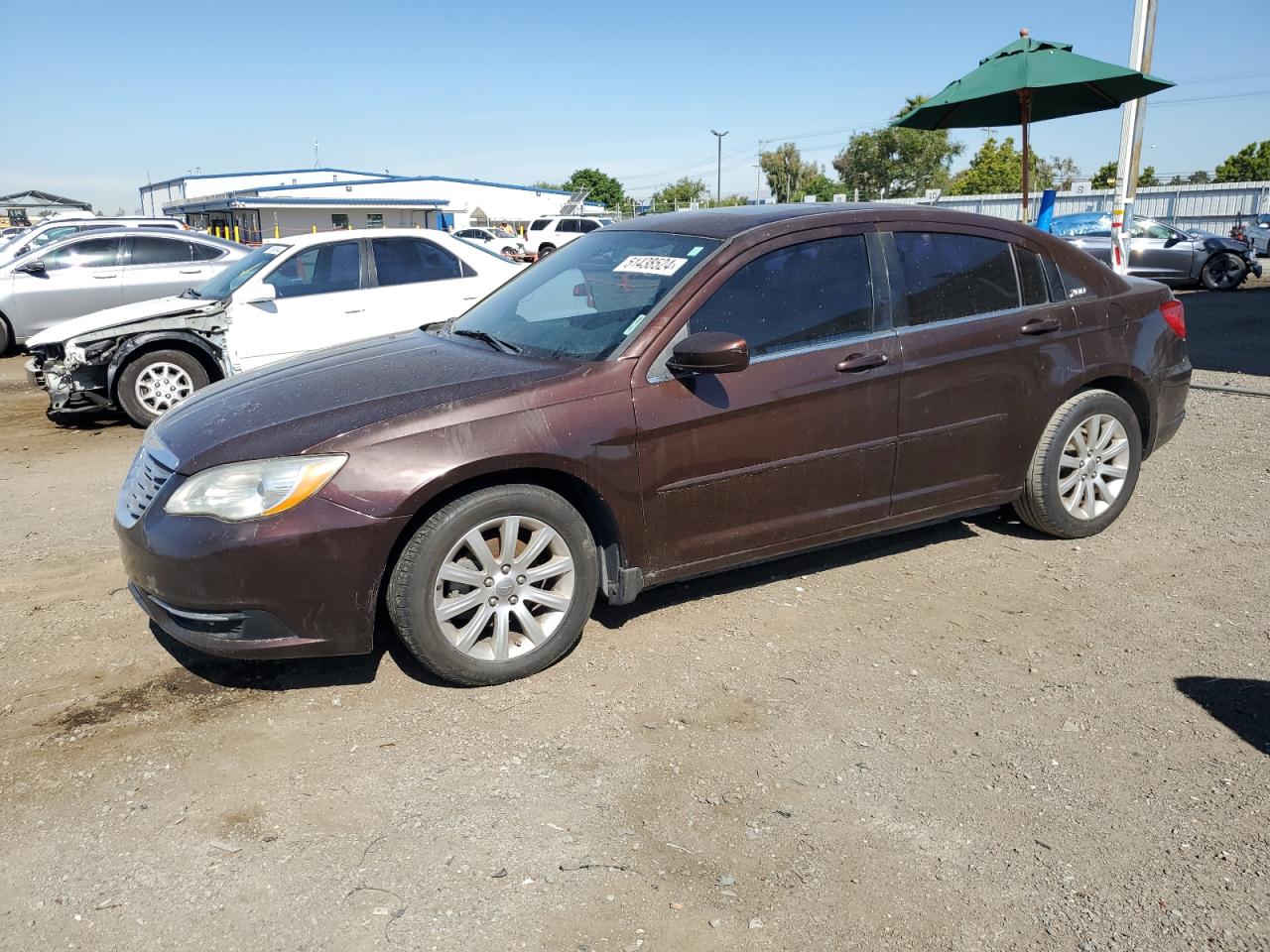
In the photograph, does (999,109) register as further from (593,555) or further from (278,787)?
(278,787)

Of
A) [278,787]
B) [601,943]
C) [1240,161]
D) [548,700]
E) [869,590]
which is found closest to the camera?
[601,943]

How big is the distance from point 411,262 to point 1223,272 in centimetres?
1677

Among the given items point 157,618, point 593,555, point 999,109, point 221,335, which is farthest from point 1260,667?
point 999,109

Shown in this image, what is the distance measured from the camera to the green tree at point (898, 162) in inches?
2501

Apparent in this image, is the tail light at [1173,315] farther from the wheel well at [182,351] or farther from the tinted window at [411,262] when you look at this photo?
the wheel well at [182,351]

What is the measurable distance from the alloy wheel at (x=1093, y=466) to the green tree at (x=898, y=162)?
203 ft

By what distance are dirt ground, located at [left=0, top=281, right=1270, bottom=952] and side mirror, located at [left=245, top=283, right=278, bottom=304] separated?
12.2 ft

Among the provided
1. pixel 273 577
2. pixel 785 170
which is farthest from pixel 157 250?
pixel 785 170

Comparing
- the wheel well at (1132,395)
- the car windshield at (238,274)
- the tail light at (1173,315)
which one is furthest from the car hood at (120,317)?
the tail light at (1173,315)

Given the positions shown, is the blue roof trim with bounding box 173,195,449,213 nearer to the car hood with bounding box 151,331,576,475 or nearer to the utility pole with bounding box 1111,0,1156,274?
the utility pole with bounding box 1111,0,1156,274

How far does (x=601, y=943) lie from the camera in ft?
7.88

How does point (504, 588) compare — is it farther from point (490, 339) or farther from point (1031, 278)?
point (1031, 278)

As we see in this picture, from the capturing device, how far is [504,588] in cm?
360

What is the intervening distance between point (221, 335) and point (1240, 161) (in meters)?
67.1
